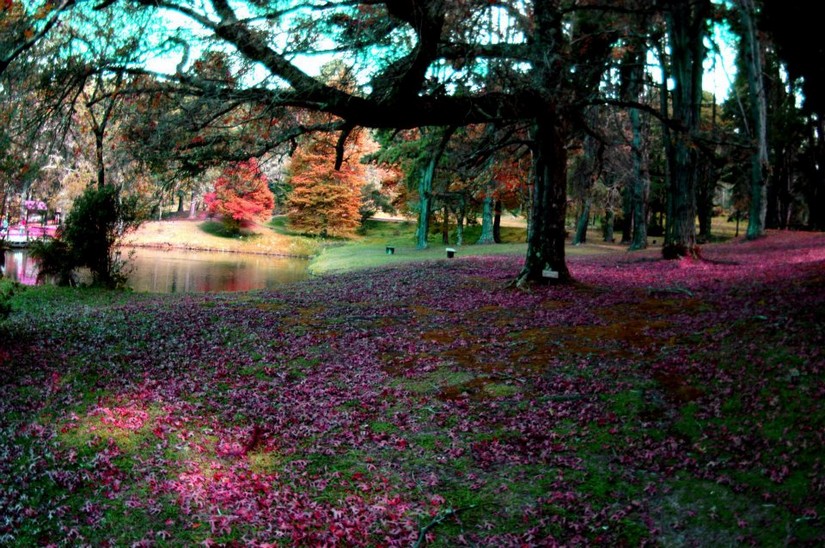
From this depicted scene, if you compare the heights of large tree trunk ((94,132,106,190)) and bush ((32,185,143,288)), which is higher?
large tree trunk ((94,132,106,190))

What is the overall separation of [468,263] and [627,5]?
32.2 ft

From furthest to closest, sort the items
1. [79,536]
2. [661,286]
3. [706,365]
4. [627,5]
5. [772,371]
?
[627,5] < [661,286] < [706,365] < [772,371] < [79,536]

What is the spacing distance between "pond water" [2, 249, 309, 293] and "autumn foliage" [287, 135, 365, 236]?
10.7 metres

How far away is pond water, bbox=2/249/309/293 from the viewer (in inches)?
973

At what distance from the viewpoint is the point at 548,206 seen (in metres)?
13.4

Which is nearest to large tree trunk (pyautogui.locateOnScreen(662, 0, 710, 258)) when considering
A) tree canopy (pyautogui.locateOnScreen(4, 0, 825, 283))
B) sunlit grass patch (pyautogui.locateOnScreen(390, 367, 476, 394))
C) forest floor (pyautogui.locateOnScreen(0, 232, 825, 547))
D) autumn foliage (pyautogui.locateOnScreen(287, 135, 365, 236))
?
tree canopy (pyautogui.locateOnScreen(4, 0, 825, 283))

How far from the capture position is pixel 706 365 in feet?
24.5

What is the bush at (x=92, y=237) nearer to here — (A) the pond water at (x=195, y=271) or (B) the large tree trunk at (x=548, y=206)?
(A) the pond water at (x=195, y=271)

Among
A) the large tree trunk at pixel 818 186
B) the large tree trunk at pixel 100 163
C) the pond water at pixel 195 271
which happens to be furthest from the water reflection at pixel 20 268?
the large tree trunk at pixel 818 186

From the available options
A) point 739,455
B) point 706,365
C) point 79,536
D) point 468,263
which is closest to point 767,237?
point 468,263

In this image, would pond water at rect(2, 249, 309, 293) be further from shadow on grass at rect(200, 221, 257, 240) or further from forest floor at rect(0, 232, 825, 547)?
forest floor at rect(0, 232, 825, 547)

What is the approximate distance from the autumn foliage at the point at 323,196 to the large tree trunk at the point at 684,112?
35.6 metres

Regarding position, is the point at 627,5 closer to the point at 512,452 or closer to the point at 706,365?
the point at 706,365

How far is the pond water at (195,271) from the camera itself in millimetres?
24705
